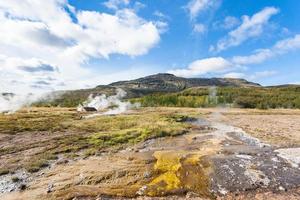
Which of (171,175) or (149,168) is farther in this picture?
(149,168)

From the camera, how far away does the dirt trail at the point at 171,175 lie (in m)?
19.4

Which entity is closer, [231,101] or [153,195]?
[153,195]

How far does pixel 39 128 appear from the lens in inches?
2037

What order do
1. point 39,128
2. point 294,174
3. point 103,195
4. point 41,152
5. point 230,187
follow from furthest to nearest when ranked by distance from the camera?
point 39,128 < point 41,152 < point 294,174 < point 230,187 < point 103,195

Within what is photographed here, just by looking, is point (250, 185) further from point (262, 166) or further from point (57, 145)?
point (57, 145)

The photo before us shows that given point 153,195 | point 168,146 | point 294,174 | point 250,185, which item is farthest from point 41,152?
point 294,174

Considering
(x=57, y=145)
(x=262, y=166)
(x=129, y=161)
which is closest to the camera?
(x=262, y=166)

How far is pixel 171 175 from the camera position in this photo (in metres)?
22.5

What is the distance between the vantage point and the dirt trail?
63.5 ft

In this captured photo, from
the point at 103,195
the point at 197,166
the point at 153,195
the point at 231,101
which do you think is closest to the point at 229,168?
the point at 197,166

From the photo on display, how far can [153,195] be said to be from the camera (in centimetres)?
1886

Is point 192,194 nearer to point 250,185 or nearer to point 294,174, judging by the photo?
point 250,185

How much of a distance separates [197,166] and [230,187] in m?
4.86

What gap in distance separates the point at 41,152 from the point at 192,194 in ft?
65.4
